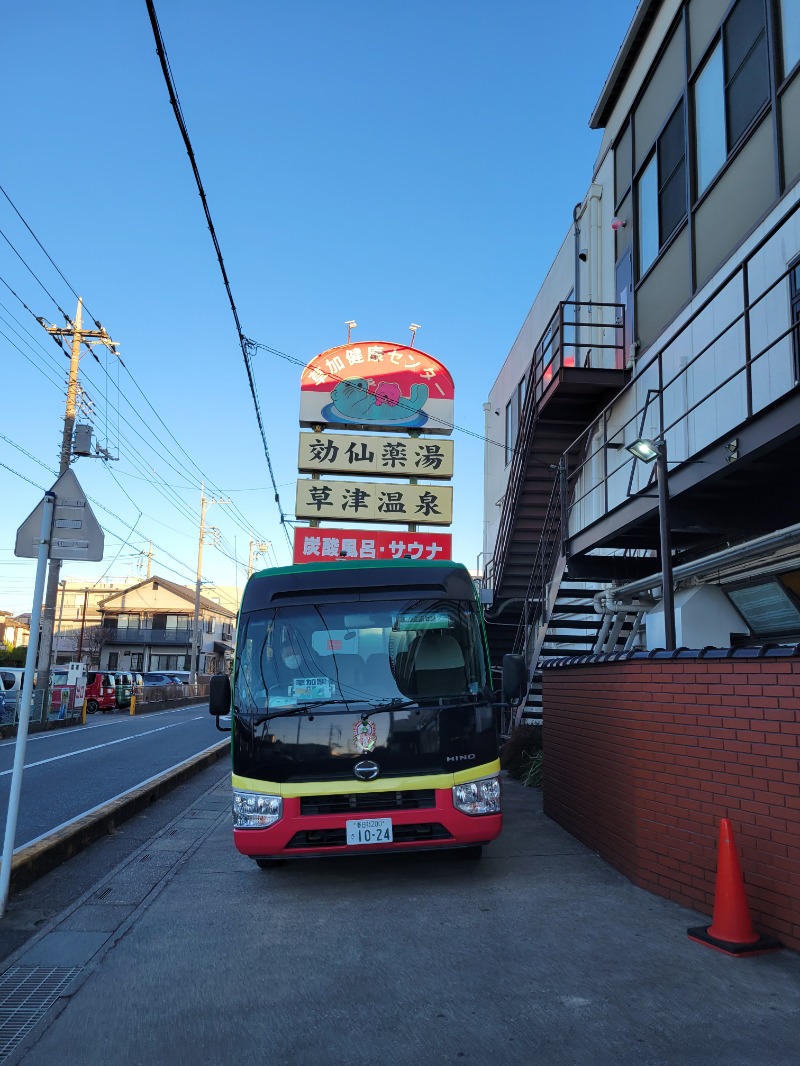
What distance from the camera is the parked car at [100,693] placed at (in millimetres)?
34125

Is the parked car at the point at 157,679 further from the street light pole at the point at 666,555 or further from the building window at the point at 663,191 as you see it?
the street light pole at the point at 666,555

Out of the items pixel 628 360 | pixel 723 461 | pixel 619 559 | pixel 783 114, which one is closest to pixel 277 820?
pixel 723 461

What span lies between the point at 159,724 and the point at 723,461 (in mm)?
23166

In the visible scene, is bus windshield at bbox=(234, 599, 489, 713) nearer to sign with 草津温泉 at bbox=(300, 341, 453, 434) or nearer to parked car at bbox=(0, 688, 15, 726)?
sign with 草津温泉 at bbox=(300, 341, 453, 434)

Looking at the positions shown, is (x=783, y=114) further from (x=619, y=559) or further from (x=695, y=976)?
(x=695, y=976)

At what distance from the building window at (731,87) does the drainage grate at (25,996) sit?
399 inches

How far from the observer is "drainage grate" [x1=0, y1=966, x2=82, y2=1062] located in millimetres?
3660

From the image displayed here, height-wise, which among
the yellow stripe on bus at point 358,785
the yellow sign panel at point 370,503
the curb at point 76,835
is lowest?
the curb at point 76,835

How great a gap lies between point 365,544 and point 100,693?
20.1 meters

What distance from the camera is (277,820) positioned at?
5.86 meters

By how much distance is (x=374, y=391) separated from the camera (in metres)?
19.8

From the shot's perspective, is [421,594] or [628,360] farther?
[628,360]

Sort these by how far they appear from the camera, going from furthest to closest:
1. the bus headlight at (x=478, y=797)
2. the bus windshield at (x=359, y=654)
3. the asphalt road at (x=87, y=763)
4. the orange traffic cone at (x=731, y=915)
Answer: the asphalt road at (x=87, y=763)
the bus windshield at (x=359, y=654)
the bus headlight at (x=478, y=797)
the orange traffic cone at (x=731, y=915)

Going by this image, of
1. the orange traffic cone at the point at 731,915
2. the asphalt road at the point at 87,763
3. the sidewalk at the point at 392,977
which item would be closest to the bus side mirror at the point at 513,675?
the sidewalk at the point at 392,977
